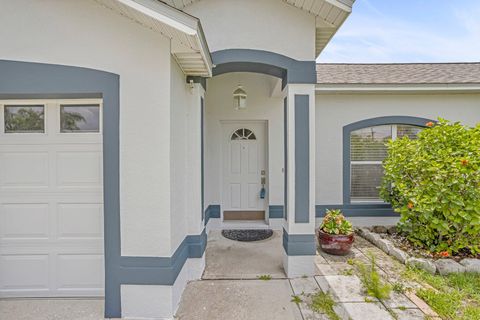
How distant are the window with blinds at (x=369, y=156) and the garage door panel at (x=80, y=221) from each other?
205 inches

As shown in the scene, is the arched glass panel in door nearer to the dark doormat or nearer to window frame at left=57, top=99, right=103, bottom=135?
the dark doormat

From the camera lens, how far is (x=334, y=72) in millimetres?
6734

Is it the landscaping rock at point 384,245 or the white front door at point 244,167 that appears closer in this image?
the landscaping rock at point 384,245

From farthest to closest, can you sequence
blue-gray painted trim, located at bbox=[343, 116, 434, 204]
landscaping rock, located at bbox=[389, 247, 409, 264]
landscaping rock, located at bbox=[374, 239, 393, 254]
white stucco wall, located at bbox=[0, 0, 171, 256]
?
blue-gray painted trim, located at bbox=[343, 116, 434, 204]
landscaping rock, located at bbox=[374, 239, 393, 254]
landscaping rock, located at bbox=[389, 247, 409, 264]
white stucco wall, located at bbox=[0, 0, 171, 256]

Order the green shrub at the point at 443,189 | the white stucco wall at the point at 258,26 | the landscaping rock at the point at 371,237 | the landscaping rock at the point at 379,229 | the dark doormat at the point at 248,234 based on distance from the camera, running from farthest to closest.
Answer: the landscaping rock at the point at 379,229, the dark doormat at the point at 248,234, the landscaping rock at the point at 371,237, the green shrub at the point at 443,189, the white stucco wall at the point at 258,26

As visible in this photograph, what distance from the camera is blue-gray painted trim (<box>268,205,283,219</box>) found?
6000mm

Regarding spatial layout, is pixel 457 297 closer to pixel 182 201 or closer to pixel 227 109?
pixel 182 201

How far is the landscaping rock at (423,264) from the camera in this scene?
3.86m

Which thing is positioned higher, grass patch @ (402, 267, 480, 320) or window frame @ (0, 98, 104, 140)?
window frame @ (0, 98, 104, 140)

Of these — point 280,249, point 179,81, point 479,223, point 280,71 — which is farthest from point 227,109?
point 479,223

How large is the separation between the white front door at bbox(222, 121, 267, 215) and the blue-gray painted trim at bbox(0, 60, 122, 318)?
3.52m

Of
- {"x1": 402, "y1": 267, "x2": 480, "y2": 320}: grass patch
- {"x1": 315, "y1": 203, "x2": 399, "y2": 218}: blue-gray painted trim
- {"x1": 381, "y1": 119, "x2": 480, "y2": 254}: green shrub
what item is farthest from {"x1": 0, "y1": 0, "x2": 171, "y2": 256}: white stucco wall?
{"x1": 315, "y1": 203, "x2": 399, "y2": 218}: blue-gray painted trim

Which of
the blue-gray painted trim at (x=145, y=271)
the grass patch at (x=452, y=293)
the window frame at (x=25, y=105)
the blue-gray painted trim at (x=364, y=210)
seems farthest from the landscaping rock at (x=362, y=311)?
the window frame at (x=25, y=105)

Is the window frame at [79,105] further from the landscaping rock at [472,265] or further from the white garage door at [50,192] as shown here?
the landscaping rock at [472,265]
